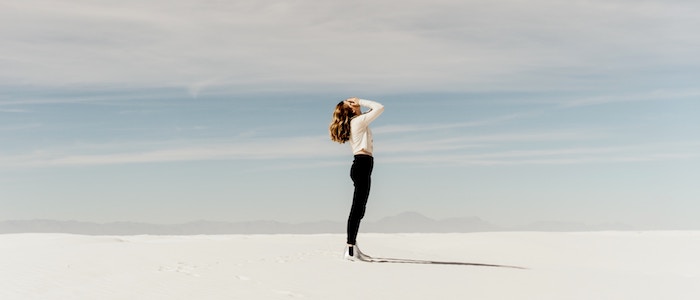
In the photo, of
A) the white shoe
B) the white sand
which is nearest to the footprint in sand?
the white sand

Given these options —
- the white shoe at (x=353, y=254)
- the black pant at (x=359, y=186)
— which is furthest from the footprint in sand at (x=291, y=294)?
the white shoe at (x=353, y=254)

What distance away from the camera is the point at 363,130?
11.1 meters

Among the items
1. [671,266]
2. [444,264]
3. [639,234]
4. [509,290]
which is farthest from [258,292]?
[639,234]

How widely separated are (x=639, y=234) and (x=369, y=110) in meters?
14.3

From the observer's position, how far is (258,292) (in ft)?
29.2

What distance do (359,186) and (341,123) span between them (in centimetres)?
100

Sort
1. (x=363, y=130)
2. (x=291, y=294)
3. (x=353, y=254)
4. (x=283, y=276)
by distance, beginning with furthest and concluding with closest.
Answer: (x=353, y=254) < (x=363, y=130) < (x=283, y=276) < (x=291, y=294)

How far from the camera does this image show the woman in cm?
1109

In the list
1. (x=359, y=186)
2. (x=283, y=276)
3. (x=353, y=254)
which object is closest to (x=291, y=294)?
(x=283, y=276)

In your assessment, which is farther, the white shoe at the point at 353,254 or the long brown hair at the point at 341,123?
the white shoe at the point at 353,254

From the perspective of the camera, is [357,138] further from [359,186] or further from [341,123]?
[359,186]

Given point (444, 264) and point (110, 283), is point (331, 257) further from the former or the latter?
point (110, 283)

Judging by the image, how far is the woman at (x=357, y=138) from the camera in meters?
11.1

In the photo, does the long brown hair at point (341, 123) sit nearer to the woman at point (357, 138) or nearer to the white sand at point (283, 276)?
the woman at point (357, 138)
